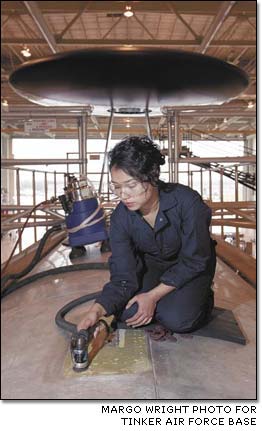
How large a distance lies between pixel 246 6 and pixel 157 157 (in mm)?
237

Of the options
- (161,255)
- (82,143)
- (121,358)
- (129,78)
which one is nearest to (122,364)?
(121,358)

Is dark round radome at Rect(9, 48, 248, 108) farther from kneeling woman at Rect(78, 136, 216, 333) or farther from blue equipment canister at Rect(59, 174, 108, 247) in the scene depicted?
blue equipment canister at Rect(59, 174, 108, 247)

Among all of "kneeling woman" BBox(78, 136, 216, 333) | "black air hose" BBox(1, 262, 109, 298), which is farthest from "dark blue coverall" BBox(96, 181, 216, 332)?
"black air hose" BBox(1, 262, 109, 298)

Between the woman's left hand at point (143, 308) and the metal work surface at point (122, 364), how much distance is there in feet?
0.07

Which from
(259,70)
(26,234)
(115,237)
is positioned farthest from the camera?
(26,234)

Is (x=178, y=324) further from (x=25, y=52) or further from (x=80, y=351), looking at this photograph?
(x=25, y=52)

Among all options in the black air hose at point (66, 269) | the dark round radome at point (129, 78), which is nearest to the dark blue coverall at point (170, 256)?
the dark round radome at point (129, 78)

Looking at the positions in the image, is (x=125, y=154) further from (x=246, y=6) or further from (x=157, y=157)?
(x=246, y=6)

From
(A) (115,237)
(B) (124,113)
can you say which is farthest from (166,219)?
(B) (124,113)

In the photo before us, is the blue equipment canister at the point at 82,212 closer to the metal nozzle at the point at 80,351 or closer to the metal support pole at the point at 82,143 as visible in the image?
the metal support pole at the point at 82,143

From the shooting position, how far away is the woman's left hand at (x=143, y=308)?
0.51m

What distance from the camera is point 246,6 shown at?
489mm

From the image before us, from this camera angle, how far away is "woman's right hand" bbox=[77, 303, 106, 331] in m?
0.46

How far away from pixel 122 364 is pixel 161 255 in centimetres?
16
